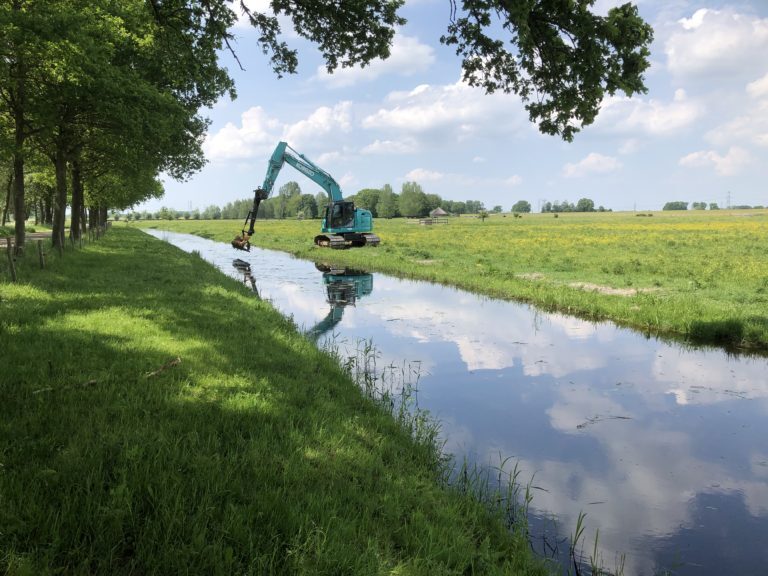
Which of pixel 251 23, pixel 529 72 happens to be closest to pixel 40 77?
pixel 251 23

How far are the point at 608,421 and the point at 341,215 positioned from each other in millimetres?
26604

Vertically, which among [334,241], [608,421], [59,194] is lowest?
[608,421]

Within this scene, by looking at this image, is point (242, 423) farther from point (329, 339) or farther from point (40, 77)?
point (40, 77)

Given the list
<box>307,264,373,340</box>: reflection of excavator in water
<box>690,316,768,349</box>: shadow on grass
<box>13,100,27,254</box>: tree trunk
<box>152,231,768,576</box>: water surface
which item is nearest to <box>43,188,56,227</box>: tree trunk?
<box>13,100,27,254</box>: tree trunk

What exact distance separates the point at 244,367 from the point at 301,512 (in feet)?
13.7

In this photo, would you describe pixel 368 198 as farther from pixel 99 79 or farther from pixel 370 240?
pixel 99 79

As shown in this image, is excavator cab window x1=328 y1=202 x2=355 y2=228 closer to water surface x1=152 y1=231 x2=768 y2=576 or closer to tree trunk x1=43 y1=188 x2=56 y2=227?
water surface x1=152 y1=231 x2=768 y2=576

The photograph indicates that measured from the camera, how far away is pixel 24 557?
300 centimetres

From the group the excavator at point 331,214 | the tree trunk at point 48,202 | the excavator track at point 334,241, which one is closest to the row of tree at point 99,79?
the excavator at point 331,214

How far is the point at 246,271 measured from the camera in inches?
1121

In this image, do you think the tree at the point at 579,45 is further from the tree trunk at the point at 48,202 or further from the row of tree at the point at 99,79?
the tree trunk at the point at 48,202

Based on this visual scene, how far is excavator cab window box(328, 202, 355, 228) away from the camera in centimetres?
3228

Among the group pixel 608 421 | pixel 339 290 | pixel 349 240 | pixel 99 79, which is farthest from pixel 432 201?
pixel 608 421

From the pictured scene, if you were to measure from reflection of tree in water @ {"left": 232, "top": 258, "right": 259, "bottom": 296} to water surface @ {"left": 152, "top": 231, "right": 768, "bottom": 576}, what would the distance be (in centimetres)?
808
